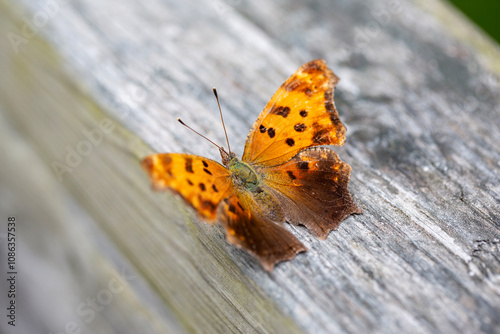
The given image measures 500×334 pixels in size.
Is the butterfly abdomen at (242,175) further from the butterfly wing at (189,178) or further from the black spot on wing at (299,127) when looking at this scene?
the black spot on wing at (299,127)

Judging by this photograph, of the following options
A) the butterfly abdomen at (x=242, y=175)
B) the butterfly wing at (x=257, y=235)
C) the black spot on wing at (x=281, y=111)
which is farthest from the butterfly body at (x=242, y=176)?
the black spot on wing at (x=281, y=111)

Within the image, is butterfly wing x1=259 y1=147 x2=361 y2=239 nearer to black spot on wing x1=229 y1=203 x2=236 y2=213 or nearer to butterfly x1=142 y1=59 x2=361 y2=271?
butterfly x1=142 y1=59 x2=361 y2=271

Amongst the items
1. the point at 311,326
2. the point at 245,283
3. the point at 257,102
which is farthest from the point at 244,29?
the point at 311,326

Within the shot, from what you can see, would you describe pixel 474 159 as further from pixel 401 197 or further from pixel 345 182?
pixel 345 182

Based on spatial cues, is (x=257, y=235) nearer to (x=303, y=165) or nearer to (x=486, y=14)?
(x=303, y=165)

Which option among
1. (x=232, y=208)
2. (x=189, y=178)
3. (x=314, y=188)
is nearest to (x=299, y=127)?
(x=314, y=188)

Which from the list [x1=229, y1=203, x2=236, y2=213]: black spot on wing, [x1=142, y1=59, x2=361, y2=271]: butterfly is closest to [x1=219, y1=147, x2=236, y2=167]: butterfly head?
[x1=142, y1=59, x2=361, y2=271]: butterfly
